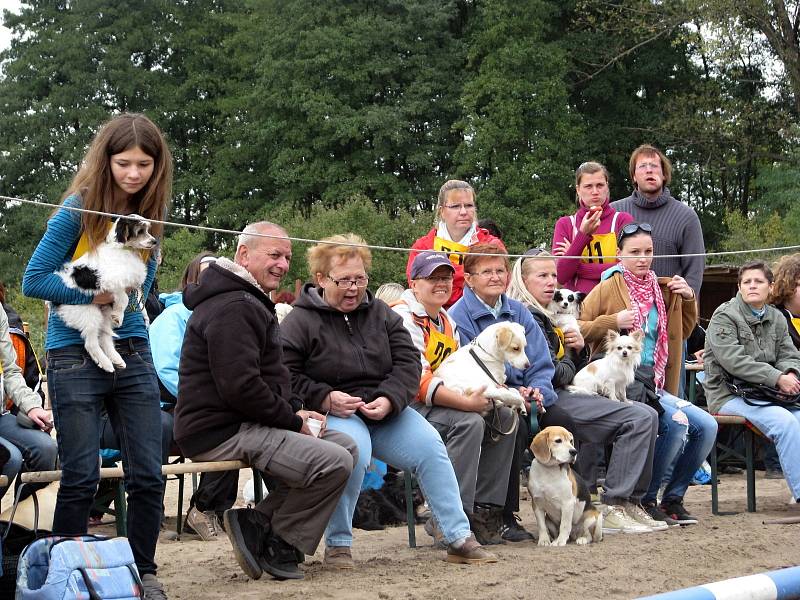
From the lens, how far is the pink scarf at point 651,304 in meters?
7.51

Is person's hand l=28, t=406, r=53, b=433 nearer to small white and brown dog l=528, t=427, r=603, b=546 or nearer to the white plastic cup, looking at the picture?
the white plastic cup

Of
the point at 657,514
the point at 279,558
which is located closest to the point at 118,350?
the point at 279,558

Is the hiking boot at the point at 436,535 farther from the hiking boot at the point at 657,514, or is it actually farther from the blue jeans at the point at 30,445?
the blue jeans at the point at 30,445

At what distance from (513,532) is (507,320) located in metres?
1.24

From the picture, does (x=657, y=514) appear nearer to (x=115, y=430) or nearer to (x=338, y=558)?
(x=338, y=558)

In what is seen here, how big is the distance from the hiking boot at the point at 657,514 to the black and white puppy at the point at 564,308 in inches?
47.5

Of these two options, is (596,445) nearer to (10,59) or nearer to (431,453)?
(431,453)

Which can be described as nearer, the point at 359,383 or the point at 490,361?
the point at 359,383

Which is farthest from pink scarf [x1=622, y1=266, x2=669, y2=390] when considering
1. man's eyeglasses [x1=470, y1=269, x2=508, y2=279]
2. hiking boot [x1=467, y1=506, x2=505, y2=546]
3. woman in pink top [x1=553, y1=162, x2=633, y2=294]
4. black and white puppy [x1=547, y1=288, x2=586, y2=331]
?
hiking boot [x1=467, y1=506, x2=505, y2=546]

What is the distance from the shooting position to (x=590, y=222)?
26.0 ft

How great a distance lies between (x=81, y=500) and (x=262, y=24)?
30721mm

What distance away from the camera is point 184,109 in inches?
1331

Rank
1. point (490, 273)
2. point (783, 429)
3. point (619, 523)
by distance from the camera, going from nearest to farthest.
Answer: point (490, 273)
point (619, 523)
point (783, 429)

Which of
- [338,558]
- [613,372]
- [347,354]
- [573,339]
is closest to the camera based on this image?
[338,558]
